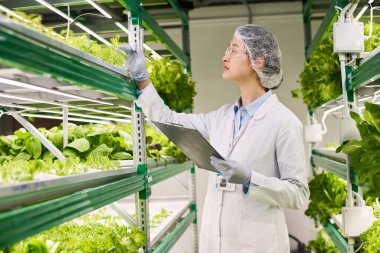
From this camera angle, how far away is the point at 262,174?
2607 millimetres

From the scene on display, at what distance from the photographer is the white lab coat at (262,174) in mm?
2566

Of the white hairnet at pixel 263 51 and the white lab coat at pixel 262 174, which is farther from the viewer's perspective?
the white hairnet at pixel 263 51

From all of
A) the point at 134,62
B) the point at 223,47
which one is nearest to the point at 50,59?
the point at 134,62

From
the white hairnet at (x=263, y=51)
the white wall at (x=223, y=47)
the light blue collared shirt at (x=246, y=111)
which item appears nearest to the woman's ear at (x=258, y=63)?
the white hairnet at (x=263, y=51)

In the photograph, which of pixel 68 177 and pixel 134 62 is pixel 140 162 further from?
pixel 68 177

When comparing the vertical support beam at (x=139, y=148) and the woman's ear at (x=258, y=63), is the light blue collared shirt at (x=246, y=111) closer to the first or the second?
the woman's ear at (x=258, y=63)

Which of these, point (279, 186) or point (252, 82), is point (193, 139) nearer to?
point (279, 186)

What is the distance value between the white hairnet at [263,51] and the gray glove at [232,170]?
74 centimetres

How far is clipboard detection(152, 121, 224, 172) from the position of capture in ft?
7.22

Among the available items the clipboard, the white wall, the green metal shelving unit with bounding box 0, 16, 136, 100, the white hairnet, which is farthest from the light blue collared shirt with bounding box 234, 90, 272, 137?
the white wall

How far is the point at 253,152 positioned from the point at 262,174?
0.15 metres

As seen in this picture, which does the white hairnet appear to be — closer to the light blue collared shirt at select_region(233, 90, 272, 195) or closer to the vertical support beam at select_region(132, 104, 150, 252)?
the light blue collared shirt at select_region(233, 90, 272, 195)

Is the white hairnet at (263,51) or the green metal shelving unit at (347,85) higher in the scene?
the white hairnet at (263,51)

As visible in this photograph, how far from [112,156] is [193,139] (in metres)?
0.71
